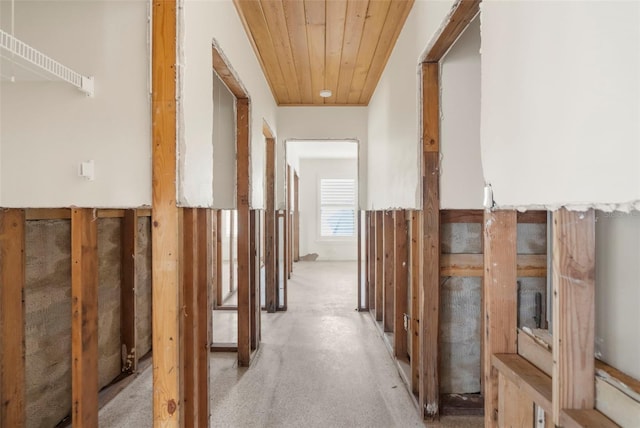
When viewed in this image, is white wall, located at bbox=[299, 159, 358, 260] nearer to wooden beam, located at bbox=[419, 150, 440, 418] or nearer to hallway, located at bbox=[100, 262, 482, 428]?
hallway, located at bbox=[100, 262, 482, 428]

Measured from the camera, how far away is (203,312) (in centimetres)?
189

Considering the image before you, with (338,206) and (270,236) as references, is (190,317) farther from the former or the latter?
(338,206)

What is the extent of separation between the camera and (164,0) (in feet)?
4.97

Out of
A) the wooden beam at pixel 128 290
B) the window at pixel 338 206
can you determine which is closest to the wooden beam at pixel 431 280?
the wooden beam at pixel 128 290

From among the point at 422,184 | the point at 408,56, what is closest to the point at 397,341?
the point at 422,184

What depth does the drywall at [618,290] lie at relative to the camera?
0.88 metres

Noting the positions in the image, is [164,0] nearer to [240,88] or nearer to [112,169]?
[112,169]

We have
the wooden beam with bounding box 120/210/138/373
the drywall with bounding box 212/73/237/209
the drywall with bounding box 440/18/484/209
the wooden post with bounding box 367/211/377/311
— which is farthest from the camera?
the wooden post with bounding box 367/211/377/311

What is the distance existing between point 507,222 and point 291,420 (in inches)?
64.9

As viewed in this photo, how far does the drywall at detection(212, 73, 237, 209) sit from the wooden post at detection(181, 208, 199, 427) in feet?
4.97

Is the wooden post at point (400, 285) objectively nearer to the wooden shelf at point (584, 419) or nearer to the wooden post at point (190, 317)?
the wooden post at point (190, 317)

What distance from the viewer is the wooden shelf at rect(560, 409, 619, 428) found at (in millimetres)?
808

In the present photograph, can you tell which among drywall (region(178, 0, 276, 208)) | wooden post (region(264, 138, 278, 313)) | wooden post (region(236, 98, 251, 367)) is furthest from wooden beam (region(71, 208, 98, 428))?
wooden post (region(264, 138, 278, 313))

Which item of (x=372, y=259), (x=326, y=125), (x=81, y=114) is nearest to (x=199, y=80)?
(x=81, y=114)
